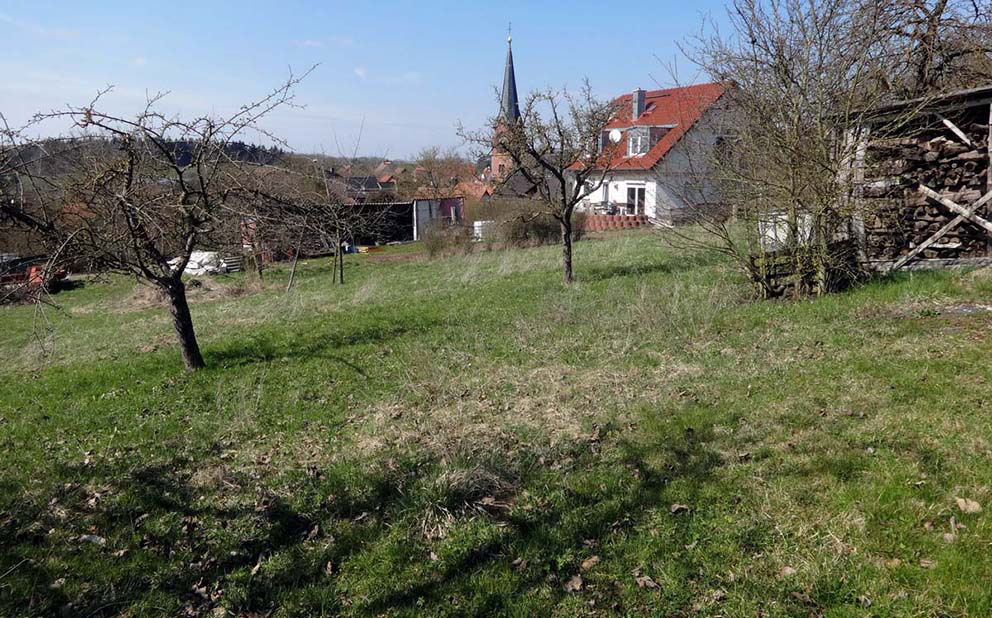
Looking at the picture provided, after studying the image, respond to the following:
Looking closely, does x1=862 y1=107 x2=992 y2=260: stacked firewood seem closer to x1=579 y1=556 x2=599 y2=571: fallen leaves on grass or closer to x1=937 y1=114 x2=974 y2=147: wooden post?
x1=937 y1=114 x2=974 y2=147: wooden post

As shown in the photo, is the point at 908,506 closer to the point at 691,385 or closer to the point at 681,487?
the point at 681,487

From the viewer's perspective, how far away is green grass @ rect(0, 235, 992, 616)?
361 centimetres

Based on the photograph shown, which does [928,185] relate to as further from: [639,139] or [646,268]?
[639,139]

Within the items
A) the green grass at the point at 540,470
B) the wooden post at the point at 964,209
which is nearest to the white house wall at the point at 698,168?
the green grass at the point at 540,470

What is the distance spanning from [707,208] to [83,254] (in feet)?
30.6

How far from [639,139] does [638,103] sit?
11.9ft

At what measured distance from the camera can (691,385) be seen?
261 inches

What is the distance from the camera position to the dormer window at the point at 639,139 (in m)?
37.3

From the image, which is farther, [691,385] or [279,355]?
[279,355]

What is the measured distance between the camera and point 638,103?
40562 mm

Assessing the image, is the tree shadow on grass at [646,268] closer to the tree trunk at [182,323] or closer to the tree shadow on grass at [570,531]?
the tree trunk at [182,323]

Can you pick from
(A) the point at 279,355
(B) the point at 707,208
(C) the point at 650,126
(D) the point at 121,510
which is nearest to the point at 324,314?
(A) the point at 279,355

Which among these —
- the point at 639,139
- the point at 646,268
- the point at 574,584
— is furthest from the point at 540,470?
the point at 639,139

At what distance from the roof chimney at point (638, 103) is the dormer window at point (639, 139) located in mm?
2572
